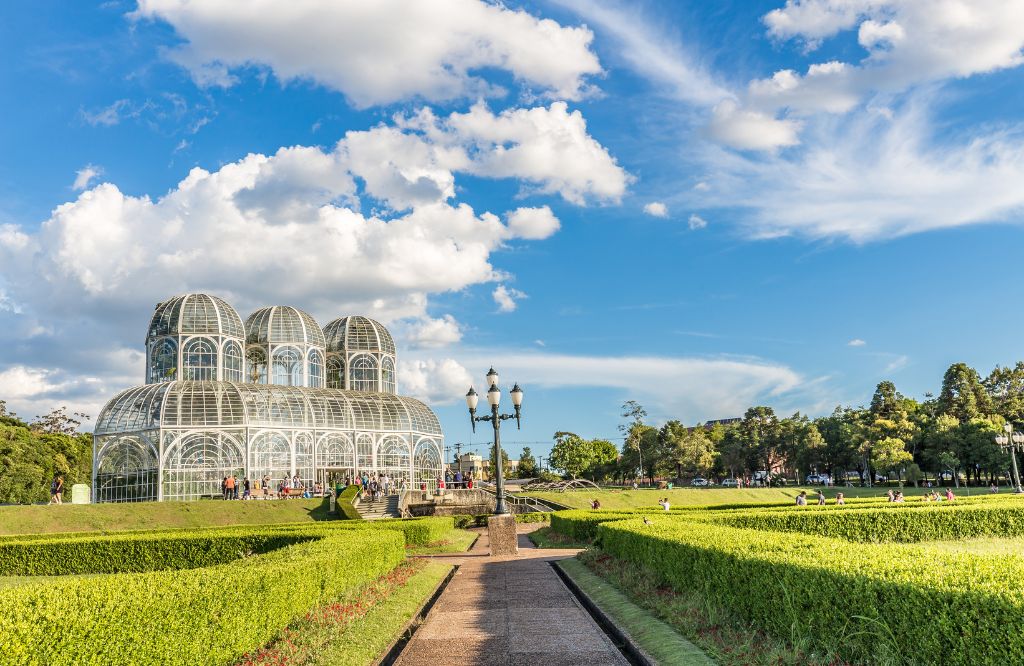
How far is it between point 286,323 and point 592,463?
157ft

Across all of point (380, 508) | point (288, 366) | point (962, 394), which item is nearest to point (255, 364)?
point (288, 366)

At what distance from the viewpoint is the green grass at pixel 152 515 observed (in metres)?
29.2

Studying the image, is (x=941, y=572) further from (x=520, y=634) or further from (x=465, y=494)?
(x=465, y=494)

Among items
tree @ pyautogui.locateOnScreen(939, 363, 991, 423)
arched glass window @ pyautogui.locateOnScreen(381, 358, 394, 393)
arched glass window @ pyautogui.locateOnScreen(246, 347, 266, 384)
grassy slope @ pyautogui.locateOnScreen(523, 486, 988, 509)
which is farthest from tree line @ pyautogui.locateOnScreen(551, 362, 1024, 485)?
arched glass window @ pyautogui.locateOnScreen(246, 347, 266, 384)

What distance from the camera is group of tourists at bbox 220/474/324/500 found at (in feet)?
120

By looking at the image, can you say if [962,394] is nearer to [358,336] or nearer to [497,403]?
[358,336]

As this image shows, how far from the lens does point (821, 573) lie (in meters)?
7.26

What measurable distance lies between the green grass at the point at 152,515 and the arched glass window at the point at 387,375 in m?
24.0

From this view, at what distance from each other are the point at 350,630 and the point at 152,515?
25.4 m

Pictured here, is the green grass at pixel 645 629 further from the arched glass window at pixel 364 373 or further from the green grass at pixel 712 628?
the arched glass window at pixel 364 373

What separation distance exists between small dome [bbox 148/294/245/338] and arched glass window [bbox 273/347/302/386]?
4.03 m

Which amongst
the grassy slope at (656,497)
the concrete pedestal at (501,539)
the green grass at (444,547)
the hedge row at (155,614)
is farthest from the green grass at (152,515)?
the hedge row at (155,614)

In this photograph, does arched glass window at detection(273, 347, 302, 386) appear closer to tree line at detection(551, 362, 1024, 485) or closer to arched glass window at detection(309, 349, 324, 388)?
arched glass window at detection(309, 349, 324, 388)

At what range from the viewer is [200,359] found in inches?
1918
